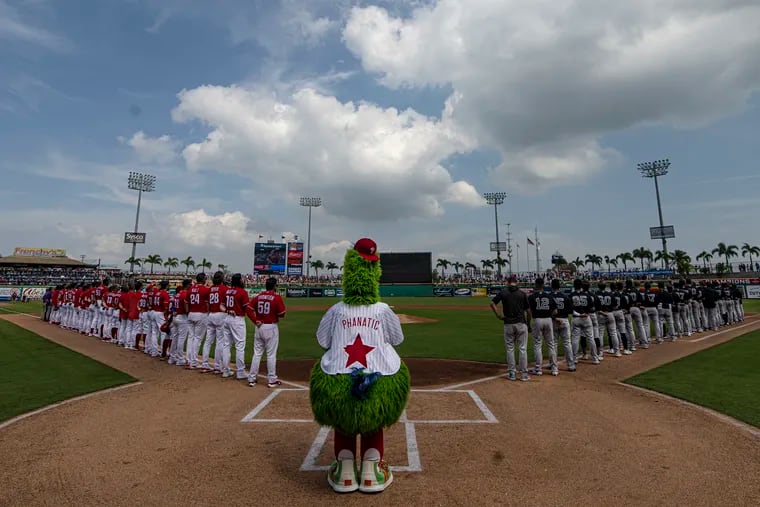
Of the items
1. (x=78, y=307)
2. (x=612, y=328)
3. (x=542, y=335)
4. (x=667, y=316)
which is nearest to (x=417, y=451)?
(x=542, y=335)

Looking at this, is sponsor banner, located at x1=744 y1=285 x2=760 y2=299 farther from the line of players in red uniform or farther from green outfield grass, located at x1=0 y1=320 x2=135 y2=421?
green outfield grass, located at x1=0 y1=320 x2=135 y2=421

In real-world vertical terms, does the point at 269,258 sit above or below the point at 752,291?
above

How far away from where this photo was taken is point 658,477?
151 inches

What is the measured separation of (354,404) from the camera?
3.34 m

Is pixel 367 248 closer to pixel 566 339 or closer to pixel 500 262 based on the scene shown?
pixel 566 339

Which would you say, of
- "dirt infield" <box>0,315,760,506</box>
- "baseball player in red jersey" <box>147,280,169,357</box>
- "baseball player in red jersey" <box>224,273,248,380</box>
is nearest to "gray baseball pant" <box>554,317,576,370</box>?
"dirt infield" <box>0,315,760,506</box>

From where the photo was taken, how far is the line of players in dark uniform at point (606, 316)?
8461 millimetres

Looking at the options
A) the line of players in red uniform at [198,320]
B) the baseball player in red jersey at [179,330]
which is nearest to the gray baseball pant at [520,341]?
the line of players in red uniform at [198,320]

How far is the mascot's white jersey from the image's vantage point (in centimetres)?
356

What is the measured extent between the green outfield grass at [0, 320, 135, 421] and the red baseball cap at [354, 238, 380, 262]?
19.8 feet

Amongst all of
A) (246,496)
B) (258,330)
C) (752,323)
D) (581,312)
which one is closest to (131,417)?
(258,330)

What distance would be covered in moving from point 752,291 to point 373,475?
168 ft

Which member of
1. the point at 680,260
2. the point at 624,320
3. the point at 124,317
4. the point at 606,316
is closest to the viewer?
the point at 606,316

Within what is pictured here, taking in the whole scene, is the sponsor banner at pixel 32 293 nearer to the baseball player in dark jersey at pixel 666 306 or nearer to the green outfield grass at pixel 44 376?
the green outfield grass at pixel 44 376
